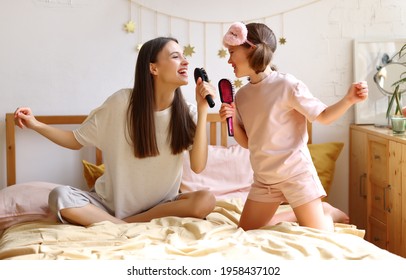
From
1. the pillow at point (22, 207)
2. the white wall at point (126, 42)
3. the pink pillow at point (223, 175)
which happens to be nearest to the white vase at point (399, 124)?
the white wall at point (126, 42)

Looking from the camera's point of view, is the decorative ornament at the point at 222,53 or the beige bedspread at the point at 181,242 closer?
the beige bedspread at the point at 181,242

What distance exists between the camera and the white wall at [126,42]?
3.01 metres

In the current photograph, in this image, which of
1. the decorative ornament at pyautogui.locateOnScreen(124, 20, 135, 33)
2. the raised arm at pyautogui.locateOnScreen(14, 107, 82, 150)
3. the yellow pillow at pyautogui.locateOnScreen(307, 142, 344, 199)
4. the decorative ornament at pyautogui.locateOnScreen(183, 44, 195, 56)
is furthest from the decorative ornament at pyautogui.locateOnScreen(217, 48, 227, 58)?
the raised arm at pyautogui.locateOnScreen(14, 107, 82, 150)

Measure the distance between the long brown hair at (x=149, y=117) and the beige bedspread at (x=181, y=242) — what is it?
0.97 ft

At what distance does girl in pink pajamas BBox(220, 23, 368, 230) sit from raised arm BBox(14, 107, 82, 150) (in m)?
0.65

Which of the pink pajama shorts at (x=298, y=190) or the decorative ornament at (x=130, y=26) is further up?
the decorative ornament at (x=130, y=26)

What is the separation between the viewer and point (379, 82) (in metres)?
3.21

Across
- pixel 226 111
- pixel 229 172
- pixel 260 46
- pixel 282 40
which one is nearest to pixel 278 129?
pixel 226 111

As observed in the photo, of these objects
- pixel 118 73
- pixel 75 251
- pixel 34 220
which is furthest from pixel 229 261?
pixel 118 73

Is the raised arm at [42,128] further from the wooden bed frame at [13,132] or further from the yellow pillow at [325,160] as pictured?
the yellow pillow at [325,160]

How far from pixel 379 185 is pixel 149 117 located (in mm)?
1119

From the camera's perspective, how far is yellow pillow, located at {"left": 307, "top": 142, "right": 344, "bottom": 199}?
119 inches

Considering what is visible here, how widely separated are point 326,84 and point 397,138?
2.37 feet

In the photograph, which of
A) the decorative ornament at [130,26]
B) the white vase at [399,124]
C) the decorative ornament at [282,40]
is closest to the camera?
the white vase at [399,124]
